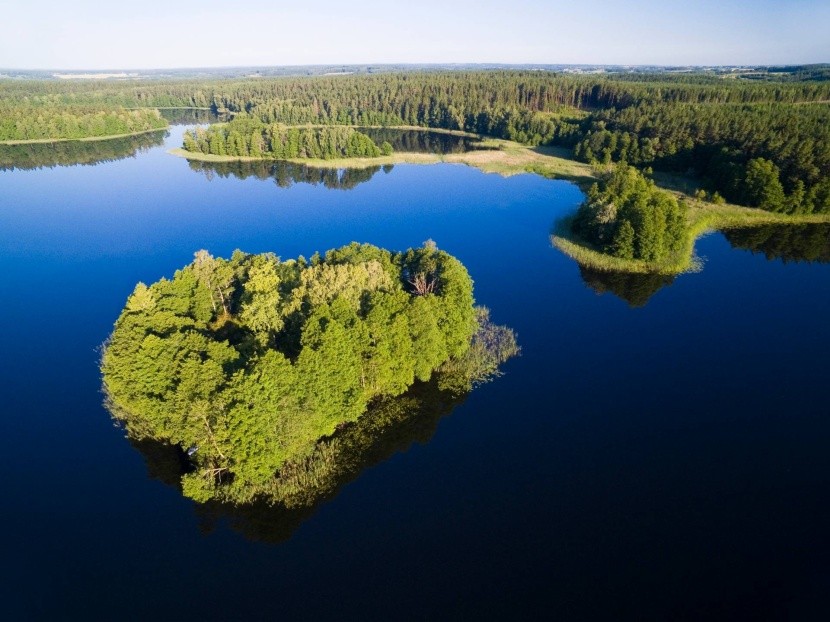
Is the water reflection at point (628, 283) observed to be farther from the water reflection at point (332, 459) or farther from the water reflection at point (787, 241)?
the water reflection at point (332, 459)

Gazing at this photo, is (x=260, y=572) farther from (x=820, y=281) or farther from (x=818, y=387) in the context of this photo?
(x=820, y=281)

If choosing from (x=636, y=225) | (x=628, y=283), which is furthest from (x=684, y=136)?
(x=628, y=283)

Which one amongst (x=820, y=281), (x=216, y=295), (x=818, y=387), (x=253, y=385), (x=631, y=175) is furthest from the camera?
(x=631, y=175)

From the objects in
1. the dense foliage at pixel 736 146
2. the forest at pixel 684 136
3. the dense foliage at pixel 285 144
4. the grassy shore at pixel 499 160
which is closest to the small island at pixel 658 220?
the dense foliage at pixel 736 146

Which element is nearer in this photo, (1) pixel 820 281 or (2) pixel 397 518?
(2) pixel 397 518

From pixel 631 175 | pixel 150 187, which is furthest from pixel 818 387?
pixel 150 187
